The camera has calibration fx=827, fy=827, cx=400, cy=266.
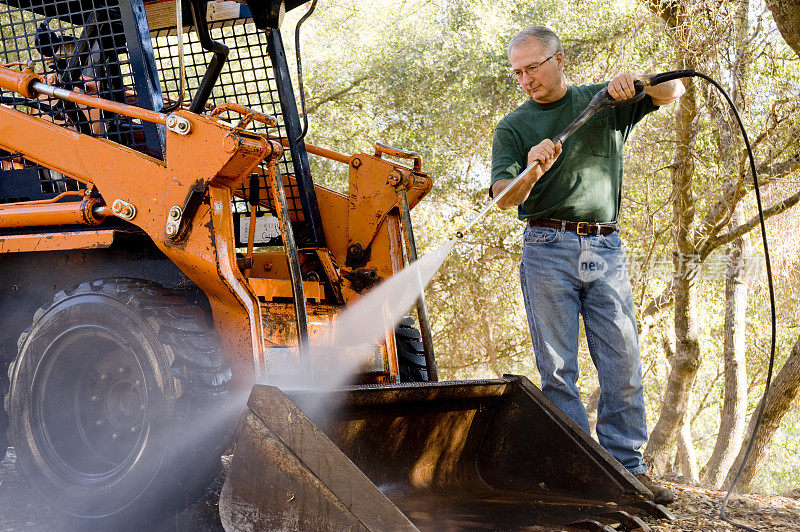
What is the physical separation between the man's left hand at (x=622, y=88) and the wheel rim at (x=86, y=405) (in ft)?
7.95

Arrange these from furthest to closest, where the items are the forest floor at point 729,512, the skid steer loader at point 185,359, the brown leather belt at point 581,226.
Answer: the brown leather belt at point 581,226 → the forest floor at point 729,512 → the skid steer loader at point 185,359

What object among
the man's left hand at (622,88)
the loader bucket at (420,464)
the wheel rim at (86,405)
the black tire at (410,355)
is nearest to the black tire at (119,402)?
the wheel rim at (86,405)

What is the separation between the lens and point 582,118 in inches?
146

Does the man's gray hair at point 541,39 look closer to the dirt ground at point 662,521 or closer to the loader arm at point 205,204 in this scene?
the loader arm at point 205,204

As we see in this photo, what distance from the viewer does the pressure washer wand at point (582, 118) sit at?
3.65 meters

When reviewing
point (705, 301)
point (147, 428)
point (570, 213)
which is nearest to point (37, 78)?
point (147, 428)

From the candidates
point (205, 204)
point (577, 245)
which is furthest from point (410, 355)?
point (205, 204)

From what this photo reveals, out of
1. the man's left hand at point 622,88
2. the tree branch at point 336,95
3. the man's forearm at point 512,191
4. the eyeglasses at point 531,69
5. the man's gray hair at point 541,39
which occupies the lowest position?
the man's forearm at point 512,191

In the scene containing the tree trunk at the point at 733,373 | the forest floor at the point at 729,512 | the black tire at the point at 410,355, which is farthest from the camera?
the tree trunk at the point at 733,373

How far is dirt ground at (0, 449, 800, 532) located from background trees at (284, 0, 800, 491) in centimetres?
366

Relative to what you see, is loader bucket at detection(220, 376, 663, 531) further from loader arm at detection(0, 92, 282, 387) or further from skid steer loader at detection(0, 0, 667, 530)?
loader arm at detection(0, 92, 282, 387)

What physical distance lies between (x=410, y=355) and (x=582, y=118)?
1592 mm

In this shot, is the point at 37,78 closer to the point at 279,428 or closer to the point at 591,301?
the point at 279,428

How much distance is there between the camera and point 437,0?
12.7 m
